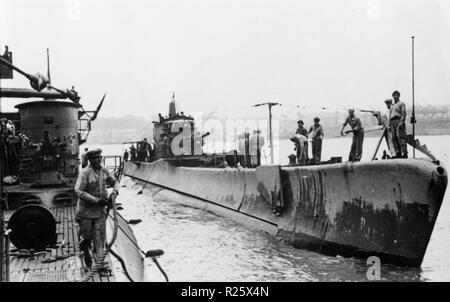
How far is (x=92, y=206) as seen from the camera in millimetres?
6289

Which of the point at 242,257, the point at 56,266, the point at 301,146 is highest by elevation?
the point at 301,146

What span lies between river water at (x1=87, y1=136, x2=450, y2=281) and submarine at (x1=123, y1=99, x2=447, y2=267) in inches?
13.8

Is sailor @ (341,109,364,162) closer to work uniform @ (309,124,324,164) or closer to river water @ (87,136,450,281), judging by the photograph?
work uniform @ (309,124,324,164)

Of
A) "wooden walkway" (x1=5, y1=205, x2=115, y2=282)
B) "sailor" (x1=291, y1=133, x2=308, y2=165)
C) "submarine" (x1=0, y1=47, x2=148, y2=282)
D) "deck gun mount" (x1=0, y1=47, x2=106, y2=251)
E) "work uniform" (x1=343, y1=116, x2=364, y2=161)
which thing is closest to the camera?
"wooden walkway" (x1=5, y1=205, x2=115, y2=282)

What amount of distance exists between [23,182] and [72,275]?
8184mm

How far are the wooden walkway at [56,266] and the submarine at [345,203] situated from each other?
5.68m

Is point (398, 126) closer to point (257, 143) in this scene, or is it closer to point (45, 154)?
point (257, 143)

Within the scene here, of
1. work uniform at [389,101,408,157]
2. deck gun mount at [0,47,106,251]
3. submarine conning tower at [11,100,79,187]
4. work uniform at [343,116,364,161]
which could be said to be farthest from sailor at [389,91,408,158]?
submarine conning tower at [11,100,79,187]

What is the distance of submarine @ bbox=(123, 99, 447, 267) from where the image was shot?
869 centimetres

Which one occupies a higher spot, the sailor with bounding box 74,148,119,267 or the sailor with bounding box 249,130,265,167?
the sailor with bounding box 249,130,265,167

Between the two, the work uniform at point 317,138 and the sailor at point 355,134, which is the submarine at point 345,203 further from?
the work uniform at point 317,138

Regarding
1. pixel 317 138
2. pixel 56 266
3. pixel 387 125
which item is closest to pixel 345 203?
pixel 387 125

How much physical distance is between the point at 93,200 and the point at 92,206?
18 cm
